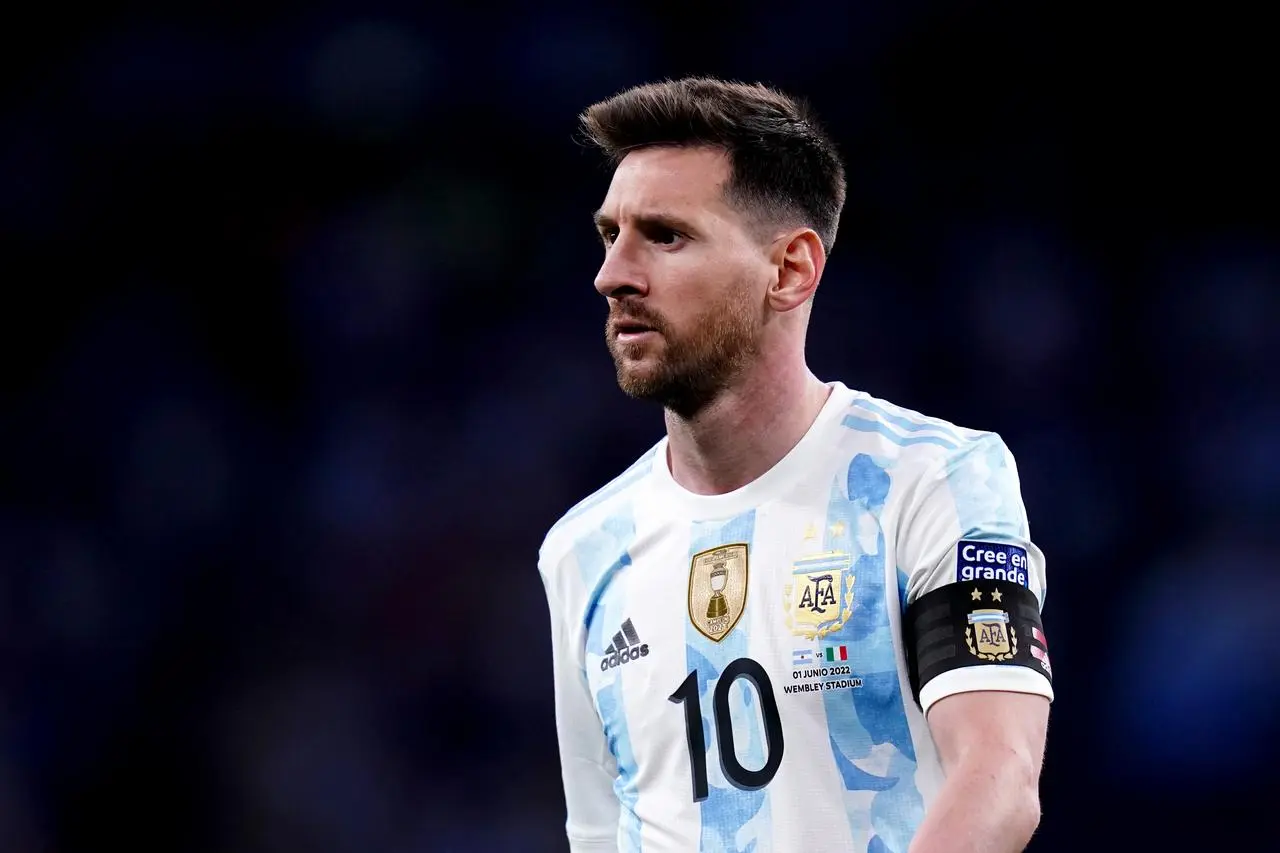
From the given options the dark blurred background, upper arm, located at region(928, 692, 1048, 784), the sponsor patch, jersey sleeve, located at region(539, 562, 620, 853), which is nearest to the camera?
upper arm, located at region(928, 692, 1048, 784)

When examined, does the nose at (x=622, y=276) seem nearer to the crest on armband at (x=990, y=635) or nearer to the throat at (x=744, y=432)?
the throat at (x=744, y=432)

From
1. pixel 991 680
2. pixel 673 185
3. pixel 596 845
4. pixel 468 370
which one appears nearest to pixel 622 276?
pixel 673 185

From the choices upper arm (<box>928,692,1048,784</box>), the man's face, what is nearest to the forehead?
the man's face

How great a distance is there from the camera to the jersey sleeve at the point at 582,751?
3025 mm

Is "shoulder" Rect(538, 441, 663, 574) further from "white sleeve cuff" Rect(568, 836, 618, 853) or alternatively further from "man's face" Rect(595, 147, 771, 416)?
"white sleeve cuff" Rect(568, 836, 618, 853)

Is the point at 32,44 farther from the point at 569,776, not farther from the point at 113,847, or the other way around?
the point at 569,776

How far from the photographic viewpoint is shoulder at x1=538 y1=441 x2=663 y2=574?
3057 mm

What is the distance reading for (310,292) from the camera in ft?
20.0

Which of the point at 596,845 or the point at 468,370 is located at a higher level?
the point at 468,370

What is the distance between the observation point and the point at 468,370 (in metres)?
6.03

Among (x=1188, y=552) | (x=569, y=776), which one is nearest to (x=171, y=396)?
(x=569, y=776)

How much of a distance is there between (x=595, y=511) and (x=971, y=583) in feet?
3.40

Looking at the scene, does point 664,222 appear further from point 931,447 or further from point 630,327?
point 931,447

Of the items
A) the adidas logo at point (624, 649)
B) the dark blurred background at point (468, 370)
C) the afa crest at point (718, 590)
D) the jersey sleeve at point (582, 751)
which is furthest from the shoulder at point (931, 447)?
the dark blurred background at point (468, 370)
